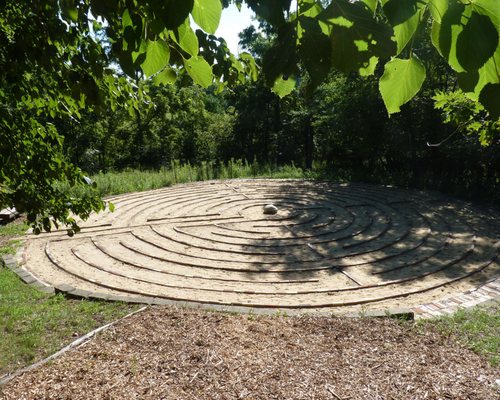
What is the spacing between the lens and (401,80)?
1016 millimetres

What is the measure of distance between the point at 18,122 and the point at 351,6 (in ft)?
9.92

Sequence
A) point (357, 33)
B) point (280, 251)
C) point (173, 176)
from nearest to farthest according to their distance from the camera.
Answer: point (357, 33) → point (280, 251) → point (173, 176)

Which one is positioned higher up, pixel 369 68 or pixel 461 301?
pixel 369 68

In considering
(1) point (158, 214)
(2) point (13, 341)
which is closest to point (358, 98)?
(1) point (158, 214)

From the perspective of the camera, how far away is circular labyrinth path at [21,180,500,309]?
6.33m

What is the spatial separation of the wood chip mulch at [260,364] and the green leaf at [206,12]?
3.15 meters

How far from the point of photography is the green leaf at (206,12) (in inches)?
39.6

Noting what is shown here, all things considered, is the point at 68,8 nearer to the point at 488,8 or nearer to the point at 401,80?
the point at 401,80

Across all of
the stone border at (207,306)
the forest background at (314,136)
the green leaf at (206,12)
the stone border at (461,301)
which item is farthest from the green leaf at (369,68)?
the stone border at (461,301)

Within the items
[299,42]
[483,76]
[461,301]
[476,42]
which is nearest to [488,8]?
[476,42]

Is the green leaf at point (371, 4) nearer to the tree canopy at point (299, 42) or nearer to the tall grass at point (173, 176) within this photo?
the tree canopy at point (299, 42)

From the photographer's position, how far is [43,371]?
379 cm

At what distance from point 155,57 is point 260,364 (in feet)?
10.7

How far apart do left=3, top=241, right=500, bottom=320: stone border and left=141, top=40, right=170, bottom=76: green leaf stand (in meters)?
4.35
